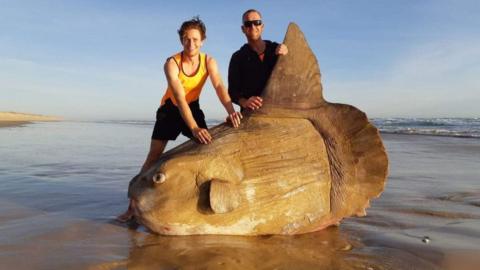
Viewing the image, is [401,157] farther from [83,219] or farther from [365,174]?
[83,219]

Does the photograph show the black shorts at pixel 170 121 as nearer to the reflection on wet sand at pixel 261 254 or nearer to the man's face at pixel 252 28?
the man's face at pixel 252 28

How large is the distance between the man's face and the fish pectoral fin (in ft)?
7.45

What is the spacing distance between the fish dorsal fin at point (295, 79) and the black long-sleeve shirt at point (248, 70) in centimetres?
81

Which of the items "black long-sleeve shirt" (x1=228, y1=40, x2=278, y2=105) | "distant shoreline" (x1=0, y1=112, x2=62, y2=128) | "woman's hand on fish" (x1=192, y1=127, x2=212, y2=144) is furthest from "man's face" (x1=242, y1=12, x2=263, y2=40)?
"distant shoreline" (x1=0, y1=112, x2=62, y2=128)

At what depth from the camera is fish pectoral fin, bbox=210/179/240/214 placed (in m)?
3.52

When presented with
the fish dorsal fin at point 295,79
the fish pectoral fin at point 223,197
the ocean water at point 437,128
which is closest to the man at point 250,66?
the fish dorsal fin at point 295,79

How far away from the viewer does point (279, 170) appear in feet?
13.0

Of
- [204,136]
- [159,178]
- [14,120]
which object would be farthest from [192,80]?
[14,120]

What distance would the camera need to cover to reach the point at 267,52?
530 cm

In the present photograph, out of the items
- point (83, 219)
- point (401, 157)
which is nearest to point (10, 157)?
point (83, 219)

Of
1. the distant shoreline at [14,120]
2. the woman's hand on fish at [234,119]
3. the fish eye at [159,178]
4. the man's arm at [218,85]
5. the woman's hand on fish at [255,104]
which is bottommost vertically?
the distant shoreline at [14,120]

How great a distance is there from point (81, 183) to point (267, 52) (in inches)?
137

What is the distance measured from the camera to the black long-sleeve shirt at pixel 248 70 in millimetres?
5266

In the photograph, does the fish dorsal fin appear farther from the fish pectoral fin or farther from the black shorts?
the fish pectoral fin
